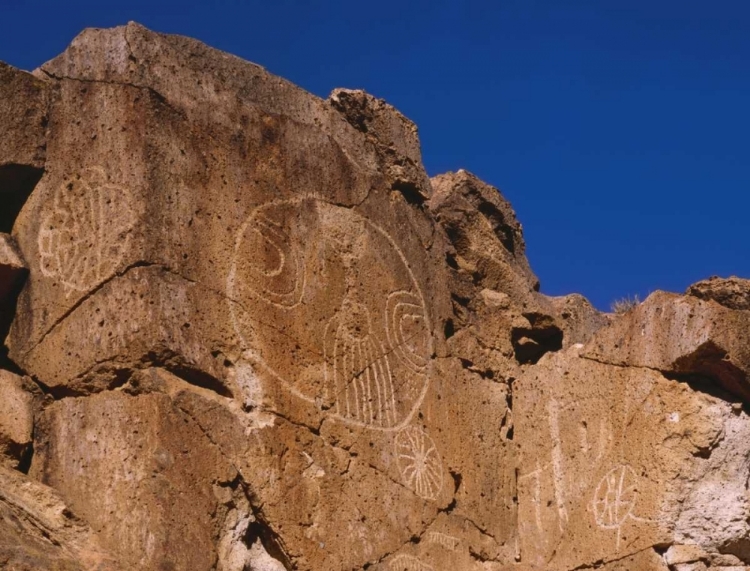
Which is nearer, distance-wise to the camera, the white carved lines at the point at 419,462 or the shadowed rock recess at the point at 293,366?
the shadowed rock recess at the point at 293,366

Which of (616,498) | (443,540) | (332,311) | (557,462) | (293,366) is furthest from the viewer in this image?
(557,462)

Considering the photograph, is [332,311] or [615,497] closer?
[332,311]

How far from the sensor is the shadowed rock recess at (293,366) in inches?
269

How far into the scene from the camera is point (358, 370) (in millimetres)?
7969

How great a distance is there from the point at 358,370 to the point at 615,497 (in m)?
1.71

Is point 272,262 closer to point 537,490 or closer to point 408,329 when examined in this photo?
point 408,329

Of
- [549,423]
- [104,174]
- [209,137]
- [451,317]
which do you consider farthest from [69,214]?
[549,423]

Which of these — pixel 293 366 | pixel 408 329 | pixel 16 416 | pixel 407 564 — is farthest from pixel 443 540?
pixel 16 416

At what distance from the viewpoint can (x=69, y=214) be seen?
7270mm

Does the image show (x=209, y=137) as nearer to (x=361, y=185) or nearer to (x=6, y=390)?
(x=361, y=185)

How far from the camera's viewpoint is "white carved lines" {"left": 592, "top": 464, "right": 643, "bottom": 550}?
8.29 meters

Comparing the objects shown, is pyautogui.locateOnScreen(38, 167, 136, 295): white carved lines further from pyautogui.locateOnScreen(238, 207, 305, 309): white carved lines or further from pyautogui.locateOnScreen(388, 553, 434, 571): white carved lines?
pyautogui.locateOnScreen(388, 553, 434, 571): white carved lines

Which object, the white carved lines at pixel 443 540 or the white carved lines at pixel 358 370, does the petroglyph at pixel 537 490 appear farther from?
the white carved lines at pixel 358 370

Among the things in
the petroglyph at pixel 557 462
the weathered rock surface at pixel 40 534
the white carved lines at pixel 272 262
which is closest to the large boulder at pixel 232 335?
the white carved lines at pixel 272 262
